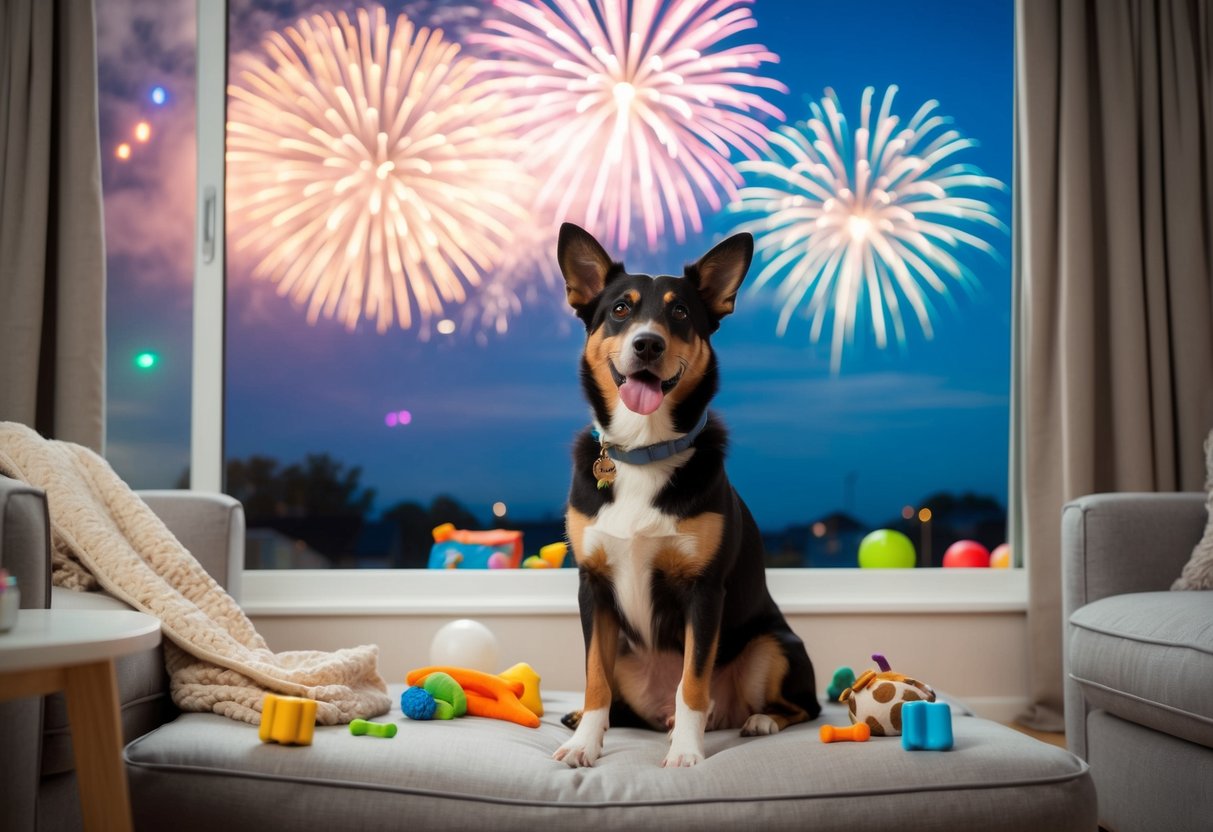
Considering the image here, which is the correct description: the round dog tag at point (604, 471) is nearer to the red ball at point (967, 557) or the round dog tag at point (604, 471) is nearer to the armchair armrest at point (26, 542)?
the armchair armrest at point (26, 542)

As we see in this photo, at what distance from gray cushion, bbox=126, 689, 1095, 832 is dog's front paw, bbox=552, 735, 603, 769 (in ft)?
0.16

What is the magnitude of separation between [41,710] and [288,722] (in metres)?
0.39

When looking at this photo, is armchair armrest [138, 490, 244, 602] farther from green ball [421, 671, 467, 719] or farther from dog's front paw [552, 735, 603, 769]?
dog's front paw [552, 735, 603, 769]

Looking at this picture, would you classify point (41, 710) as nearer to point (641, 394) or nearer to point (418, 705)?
point (418, 705)

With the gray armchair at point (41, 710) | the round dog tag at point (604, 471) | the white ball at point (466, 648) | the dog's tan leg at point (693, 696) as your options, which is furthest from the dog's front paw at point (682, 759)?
the white ball at point (466, 648)

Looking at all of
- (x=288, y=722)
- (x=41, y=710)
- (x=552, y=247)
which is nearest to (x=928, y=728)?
(x=288, y=722)

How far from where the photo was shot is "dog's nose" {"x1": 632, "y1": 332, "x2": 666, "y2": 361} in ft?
5.69

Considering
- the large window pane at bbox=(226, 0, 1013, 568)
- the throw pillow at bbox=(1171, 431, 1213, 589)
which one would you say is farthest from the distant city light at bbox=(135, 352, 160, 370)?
the throw pillow at bbox=(1171, 431, 1213, 589)

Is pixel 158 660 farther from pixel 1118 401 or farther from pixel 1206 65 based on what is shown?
pixel 1206 65

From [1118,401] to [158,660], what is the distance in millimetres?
2761

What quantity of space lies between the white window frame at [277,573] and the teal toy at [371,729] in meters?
1.51

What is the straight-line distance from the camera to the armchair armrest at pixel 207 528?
7.59 ft

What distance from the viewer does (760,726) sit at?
1.81 meters

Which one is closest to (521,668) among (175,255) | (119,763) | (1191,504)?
(119,763)
